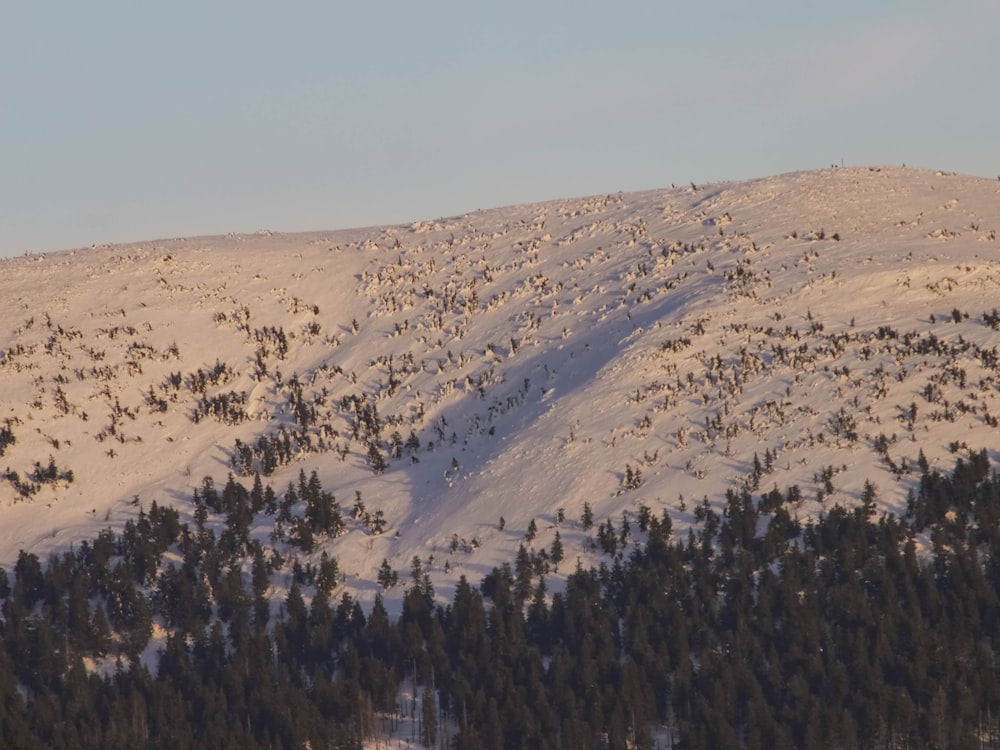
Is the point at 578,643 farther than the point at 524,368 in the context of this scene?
No

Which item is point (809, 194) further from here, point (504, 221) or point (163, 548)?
point (163, 548)

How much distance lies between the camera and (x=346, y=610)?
92.1 m

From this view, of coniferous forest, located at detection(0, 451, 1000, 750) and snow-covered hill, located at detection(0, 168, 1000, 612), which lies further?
snow-covered hill, located at detection(0, 168, 1000, 612)

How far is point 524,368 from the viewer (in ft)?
388

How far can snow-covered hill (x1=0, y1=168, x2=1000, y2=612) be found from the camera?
98875 mm

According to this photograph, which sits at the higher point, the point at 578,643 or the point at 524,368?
the point at 524,368

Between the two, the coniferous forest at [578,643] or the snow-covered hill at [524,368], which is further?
the snow-covered hill at [524,368]

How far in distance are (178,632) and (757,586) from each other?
35.4 meters

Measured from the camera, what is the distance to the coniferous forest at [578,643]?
80250mm

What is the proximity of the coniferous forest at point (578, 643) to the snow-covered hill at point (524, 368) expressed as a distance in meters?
3.31

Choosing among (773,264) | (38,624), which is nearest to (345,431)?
(38,624)

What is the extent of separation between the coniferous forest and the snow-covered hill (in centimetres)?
331

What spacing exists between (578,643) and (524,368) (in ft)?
117

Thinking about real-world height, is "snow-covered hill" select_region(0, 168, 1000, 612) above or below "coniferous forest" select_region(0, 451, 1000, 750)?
above
